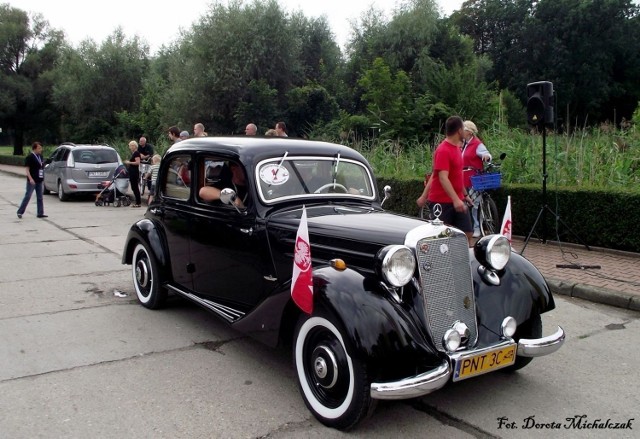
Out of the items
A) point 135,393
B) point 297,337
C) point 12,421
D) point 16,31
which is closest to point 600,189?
point 297,337

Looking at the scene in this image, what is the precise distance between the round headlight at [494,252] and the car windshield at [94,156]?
15.4 meters

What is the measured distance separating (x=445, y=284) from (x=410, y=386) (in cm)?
83

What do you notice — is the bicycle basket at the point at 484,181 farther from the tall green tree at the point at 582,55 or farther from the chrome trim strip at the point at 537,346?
the tall green tree at the point at 582,55

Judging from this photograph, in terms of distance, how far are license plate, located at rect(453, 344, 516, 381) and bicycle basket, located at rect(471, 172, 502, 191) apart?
17.5 feet

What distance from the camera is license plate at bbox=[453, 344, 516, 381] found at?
10.8 ft

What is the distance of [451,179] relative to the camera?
6.21 meters

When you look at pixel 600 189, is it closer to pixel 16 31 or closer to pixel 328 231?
pixel 328 231

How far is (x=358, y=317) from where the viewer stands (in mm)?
3266

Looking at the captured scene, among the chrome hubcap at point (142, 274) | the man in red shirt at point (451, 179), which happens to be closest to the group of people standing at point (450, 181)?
the man in red shirt at point (451, 179)

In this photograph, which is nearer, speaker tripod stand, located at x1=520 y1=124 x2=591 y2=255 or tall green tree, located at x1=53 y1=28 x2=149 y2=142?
speaker tripod stand, located at x1=520 y1=124 x2=591 y2=255

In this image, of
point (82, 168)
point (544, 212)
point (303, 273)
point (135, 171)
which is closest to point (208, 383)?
point (303, 273)

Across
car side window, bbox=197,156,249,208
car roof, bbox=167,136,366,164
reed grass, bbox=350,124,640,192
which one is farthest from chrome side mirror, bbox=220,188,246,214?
reed grass, bbox=350,124,640,192

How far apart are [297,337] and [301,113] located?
2586 cm

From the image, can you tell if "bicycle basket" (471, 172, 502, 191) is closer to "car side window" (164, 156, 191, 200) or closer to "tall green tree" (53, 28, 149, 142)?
"car side window" (164, 156, 191, 200)
